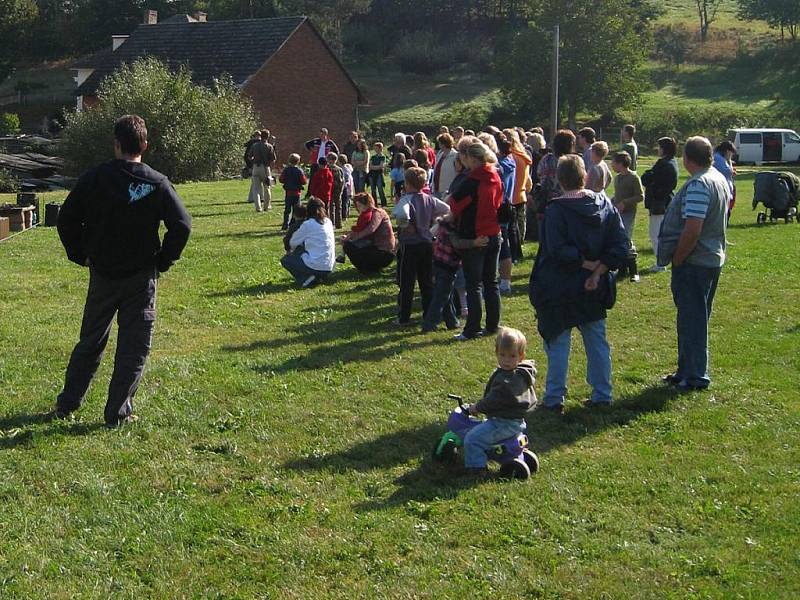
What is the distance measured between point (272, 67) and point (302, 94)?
233 centimetres

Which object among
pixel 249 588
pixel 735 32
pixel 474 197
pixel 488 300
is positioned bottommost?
pixel 249 588

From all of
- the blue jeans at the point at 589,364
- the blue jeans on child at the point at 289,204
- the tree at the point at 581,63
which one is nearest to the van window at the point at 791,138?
the tree at the point at 581,63

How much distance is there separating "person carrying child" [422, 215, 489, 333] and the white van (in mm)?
37497

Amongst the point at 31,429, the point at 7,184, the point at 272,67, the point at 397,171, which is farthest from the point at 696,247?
the point at 272,67

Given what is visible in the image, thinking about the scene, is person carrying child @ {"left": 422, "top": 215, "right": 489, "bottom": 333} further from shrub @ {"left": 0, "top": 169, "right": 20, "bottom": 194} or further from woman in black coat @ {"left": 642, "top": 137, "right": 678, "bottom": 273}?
shrub @ {"left": 0, "top": 169, "right": 20, "bottom": 194}

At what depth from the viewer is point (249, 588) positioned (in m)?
4.71

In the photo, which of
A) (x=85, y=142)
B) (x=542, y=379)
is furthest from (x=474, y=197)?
(x=85, y=142)

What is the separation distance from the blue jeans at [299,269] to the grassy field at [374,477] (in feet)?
8.23

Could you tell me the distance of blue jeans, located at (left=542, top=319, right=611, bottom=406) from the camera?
7.45 metres

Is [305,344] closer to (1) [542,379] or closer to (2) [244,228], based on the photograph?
(1) [542,379]

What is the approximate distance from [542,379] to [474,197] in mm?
1956

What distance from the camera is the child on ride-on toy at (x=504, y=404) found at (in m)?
6.11

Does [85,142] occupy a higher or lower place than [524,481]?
higher

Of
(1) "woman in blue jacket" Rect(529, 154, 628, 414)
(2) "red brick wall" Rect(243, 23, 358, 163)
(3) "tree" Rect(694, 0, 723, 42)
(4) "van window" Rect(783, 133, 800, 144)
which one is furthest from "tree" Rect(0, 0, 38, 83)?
(1) "woman in blue jacket" Rect(529, 154, 628, 414)
